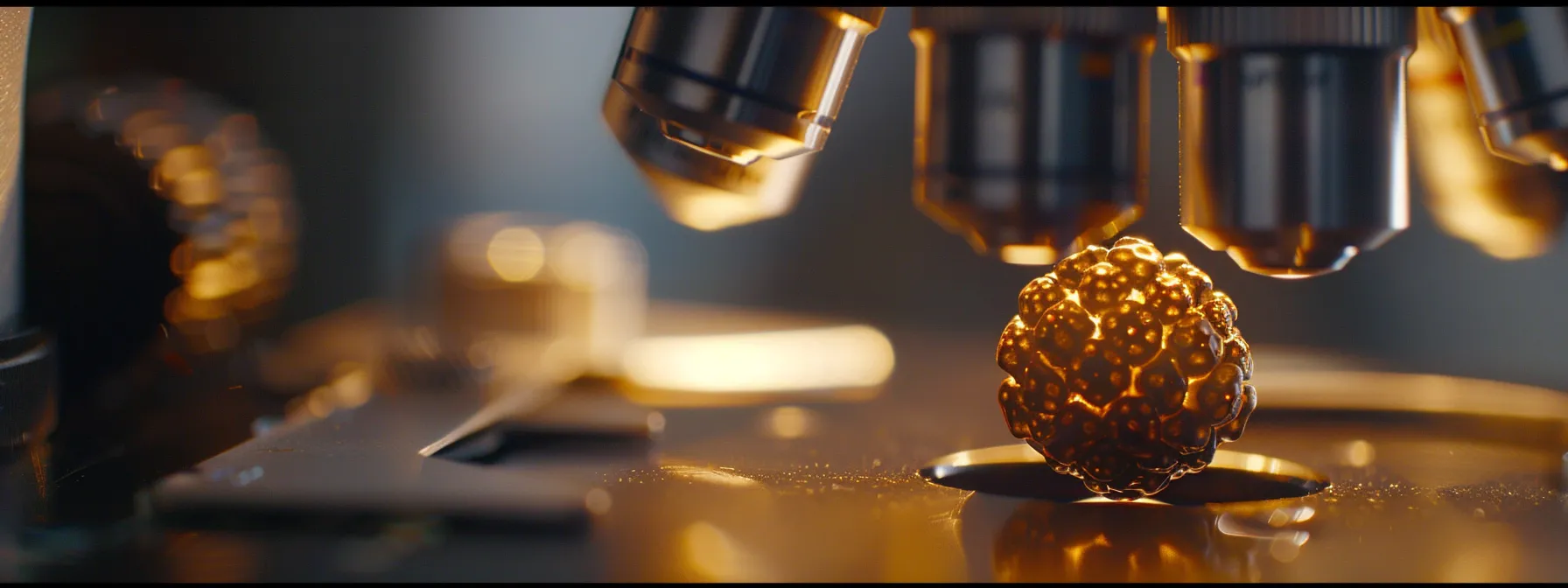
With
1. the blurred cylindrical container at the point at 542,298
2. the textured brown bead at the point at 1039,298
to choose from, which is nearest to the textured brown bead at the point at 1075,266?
the textured brown bead at the point at 1039,298

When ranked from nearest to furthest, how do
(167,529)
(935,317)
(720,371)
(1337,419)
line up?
(167,529)
(1337,419)
(720,371)
(935,317)

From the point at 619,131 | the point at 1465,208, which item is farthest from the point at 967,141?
the point at 1465,208

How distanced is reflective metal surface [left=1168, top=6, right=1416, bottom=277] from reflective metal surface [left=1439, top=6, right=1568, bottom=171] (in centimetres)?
2

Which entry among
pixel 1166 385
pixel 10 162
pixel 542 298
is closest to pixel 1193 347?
A: pixel 1166 385


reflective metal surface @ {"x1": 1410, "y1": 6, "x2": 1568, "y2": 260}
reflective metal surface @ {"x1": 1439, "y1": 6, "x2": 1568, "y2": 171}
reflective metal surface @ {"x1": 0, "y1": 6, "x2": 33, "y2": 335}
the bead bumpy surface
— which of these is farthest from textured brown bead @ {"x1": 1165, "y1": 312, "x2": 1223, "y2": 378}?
reflective metal surface @ {"x1": 0, "y1": 6, "x2": 33, "y2": 335}

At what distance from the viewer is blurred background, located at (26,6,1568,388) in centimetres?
143

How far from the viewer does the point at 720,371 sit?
1105mm

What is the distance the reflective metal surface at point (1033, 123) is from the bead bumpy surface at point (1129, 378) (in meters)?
0.05

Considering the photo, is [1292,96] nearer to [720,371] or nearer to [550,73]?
[720,371]

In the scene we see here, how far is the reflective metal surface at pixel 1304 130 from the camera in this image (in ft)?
1.59

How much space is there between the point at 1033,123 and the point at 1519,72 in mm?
170

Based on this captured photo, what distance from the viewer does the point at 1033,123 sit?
19.5 inches

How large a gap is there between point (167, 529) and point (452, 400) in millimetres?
320

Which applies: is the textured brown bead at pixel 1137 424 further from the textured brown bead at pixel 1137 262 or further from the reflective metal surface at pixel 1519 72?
the reflective metal surface at pixel 1519 72
